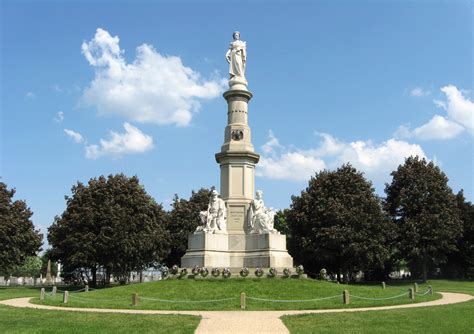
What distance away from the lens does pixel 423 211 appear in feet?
171

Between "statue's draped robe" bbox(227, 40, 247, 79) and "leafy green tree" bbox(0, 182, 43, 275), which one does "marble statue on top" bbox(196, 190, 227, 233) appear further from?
"leafy green tree" bbox(0, 182, 43, 275)

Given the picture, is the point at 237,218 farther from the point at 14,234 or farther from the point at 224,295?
the point at 14,234

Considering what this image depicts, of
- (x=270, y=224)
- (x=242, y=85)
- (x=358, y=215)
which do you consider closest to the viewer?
(x=270, y=224)

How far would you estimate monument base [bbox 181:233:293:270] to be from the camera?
33.5 metres

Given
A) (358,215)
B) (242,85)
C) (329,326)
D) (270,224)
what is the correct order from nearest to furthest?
(329,326) < (270,224) < (242,85) < (358,215)

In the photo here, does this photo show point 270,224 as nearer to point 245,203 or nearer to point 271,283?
point 245,203

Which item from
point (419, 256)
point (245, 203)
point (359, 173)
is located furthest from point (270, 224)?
point (419, 256)

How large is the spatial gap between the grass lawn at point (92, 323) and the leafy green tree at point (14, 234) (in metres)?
28.2

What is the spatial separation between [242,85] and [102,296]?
19436 millimetres

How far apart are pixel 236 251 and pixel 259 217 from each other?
290 centimetres

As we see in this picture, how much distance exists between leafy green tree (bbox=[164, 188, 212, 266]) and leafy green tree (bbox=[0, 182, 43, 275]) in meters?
15.6

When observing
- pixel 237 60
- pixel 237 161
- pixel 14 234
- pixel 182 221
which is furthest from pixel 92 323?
pixel 182 221

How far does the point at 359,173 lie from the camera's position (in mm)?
53250

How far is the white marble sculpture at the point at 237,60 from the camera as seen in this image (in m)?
39.5
